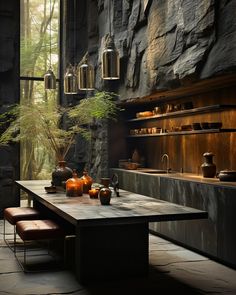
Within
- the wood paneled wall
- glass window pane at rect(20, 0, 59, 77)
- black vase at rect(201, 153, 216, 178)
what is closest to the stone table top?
black vase at rect(201, 153, 216, 178)

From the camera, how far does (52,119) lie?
6547 mm

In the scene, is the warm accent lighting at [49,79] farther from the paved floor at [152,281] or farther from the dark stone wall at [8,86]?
the paved floor at [152,281]

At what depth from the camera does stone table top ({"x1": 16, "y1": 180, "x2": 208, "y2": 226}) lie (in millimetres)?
3504

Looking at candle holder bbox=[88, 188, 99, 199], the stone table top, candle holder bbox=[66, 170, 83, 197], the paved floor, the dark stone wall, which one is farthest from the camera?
the dark stone wall

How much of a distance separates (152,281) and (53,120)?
3.25 meters

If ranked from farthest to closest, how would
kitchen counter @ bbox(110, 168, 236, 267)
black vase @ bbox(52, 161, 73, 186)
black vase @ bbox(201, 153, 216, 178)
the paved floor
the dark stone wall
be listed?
the dark stone wall → black vase @ bbox(52, 161, 73, 186) → black vase @ bbox(201, 153, 216, 178) → kitchen counter @ bbox(110, 168, 236, 267) → the paved floor

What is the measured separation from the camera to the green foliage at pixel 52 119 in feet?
20.2

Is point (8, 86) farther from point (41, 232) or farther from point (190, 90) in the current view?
point (41, 232)

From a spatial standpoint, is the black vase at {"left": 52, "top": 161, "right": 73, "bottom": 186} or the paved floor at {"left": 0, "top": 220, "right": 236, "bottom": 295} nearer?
the paved floor at {"left": 0, "top": 220, "right": 236, "bottom": 295}

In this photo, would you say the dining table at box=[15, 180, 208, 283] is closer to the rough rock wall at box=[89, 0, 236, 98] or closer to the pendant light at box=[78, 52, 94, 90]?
the rough rock wall at box=[89, 0, 236, 98]

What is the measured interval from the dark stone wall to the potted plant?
24cm

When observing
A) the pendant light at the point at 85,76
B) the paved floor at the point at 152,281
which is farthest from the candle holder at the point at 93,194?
the pendant light at the point at 85,76

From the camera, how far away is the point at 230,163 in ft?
18.0

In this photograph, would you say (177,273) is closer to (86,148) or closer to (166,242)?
(166,242)
